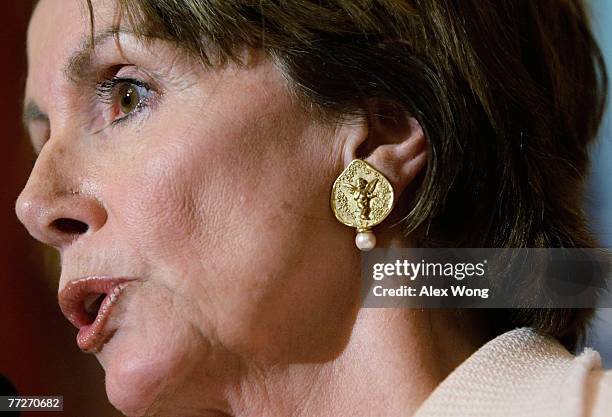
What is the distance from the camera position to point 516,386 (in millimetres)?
676

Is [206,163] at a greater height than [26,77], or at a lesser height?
lesser

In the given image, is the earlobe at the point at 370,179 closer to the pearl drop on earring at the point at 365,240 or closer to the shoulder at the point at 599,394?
the pearl drop on earring at the point at 365,240

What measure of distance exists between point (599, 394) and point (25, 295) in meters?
0.67

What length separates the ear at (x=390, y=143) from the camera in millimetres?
725

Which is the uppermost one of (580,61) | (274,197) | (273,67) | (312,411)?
(580,61)

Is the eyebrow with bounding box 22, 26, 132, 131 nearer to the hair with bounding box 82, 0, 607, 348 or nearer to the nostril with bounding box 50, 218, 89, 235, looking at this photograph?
the hair with bounding box 82, 0, 607, 348

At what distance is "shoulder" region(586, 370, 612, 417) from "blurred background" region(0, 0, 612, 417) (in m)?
0.35

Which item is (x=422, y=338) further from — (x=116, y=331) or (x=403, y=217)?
(x=116, y=331)

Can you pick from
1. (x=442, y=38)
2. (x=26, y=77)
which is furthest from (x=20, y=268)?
(x=442, y=38)

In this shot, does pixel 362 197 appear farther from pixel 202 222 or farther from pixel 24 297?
pixel 24 297

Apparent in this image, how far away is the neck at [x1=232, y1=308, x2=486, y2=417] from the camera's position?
0.73m

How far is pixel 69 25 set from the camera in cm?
78

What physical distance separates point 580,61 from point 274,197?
0.42 metres

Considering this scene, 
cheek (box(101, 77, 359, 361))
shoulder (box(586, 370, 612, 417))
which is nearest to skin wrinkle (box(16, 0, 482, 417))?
cheek (box(101, 77, 359, 361))
